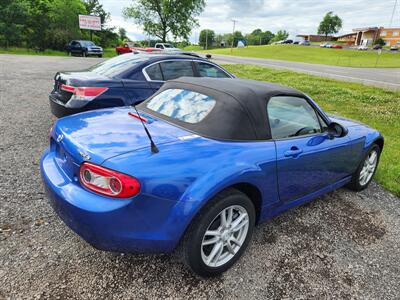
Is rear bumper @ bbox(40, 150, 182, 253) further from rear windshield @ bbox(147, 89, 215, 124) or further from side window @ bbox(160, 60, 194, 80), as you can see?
side window @ bbox(160, 60, 194, 80)

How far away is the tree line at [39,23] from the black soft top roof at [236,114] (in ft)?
123

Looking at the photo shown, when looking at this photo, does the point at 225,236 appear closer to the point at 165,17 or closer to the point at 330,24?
the point at 165,17

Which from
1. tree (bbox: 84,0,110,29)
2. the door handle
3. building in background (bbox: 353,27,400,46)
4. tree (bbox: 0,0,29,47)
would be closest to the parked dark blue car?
the door handle

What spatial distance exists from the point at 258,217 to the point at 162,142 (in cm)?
112

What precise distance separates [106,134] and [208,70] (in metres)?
4.05

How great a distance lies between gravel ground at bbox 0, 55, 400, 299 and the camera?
2.18 metres

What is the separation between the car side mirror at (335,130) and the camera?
311 centimetres

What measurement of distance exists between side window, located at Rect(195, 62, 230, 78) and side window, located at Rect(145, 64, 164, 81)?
2.84 feet

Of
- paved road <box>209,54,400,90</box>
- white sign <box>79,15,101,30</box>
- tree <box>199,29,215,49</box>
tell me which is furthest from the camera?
tree <box>199,29,215,49</box>

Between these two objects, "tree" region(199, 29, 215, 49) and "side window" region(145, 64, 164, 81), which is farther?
"tree" region(199, 29, 215, 49)

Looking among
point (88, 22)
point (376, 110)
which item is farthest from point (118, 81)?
point (88, 22)

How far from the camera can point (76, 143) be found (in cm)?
223

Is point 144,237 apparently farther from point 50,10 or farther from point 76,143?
point 50,10

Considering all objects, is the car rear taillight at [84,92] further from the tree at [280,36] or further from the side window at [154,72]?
the tree at [280,36]
